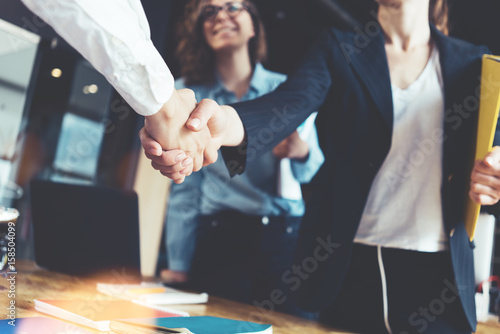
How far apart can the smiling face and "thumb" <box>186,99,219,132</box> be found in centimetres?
126

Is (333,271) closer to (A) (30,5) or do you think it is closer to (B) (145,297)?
(B) (145,297)

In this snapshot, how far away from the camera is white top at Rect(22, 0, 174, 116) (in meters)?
0.66

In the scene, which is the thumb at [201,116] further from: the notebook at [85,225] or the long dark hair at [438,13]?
the long dark hair at [438,13]

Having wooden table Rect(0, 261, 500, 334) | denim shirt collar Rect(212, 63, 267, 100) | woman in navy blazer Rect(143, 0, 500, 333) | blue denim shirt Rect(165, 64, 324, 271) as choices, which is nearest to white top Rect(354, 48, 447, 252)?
woman in navy blazer Rect(143, 0, 500, 333)

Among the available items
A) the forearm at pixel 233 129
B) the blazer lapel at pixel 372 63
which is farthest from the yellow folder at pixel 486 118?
the forearm at pixel 233 129

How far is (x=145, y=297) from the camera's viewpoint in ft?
3.60

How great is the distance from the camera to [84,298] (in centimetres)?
104

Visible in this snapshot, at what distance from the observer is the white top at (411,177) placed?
1.14 m

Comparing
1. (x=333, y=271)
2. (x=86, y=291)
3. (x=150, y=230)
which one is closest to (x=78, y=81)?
(x=150, y=230)

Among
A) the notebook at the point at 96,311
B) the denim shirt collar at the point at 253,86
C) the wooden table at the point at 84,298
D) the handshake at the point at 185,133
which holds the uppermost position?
the denim shirt collar at the point at 253,86

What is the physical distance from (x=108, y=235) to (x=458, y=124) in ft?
3.50

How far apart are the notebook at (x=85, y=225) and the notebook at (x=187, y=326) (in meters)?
0.64

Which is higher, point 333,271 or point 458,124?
point 458,124

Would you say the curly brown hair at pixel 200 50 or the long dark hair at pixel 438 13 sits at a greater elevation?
the long dark hair at pixel 438 13
